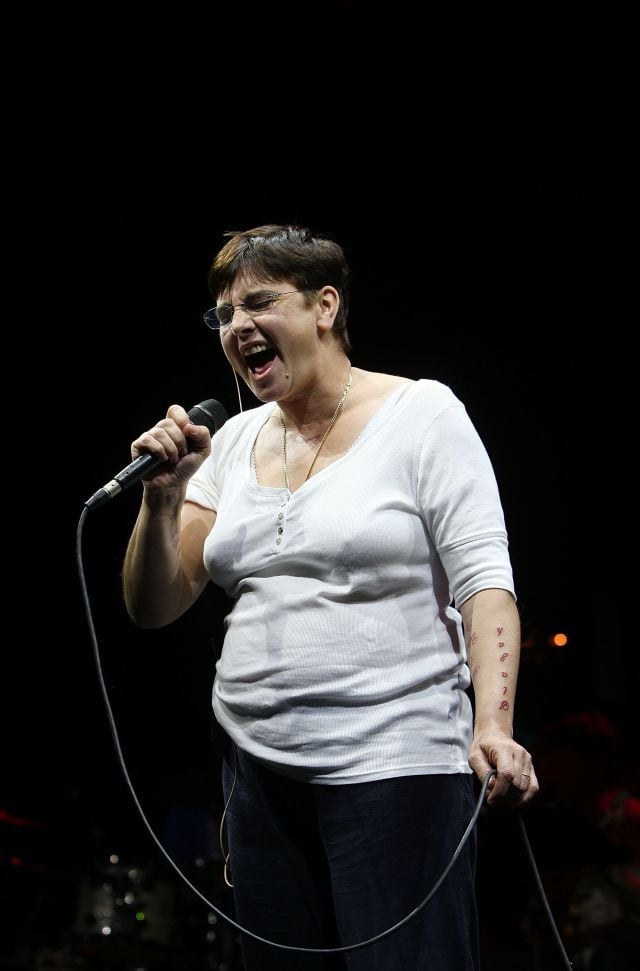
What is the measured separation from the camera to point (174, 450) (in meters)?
1.18

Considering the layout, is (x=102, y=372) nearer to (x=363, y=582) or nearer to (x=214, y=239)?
(x=214, y=239)

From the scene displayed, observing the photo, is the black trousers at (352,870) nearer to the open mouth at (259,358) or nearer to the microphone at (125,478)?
the microphone at (125,478)

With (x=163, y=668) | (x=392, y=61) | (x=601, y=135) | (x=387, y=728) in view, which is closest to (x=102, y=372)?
(x=163, y=668)

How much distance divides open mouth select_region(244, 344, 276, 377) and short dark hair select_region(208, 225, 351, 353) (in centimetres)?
10

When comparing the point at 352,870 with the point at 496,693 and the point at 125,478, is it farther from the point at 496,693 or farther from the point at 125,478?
the point at 125,478

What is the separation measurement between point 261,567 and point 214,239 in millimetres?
2047

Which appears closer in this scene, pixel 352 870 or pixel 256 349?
pixel 352 870

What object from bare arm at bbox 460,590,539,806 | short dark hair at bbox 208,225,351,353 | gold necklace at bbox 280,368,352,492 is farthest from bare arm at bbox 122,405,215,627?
bare arm at bbox 460,590,539,806

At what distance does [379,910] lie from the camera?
3.23 feet

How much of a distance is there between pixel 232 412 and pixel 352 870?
2.41 meters

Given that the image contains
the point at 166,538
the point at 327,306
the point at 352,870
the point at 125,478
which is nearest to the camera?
the point at 352,870

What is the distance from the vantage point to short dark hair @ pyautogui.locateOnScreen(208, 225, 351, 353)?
1.32 metres

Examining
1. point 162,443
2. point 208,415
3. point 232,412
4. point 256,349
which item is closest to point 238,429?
point 208,415

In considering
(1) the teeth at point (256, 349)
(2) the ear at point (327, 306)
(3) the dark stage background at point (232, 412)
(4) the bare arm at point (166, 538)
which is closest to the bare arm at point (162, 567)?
(4) the bare arm at point (166, 538)
